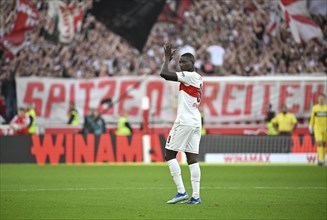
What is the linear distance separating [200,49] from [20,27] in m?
6.83

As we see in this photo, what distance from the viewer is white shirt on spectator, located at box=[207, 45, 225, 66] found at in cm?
3012

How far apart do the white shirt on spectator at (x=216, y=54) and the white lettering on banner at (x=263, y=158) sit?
4604mm

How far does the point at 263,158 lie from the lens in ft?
89.5

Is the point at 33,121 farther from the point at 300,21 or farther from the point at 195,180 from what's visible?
the point at 195,180

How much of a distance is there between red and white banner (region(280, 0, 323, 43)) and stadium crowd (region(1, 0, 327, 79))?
1.15 m

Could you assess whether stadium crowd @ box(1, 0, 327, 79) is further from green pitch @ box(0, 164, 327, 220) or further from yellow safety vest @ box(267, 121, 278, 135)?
green pitch @ box(0, 164, 327, 220)

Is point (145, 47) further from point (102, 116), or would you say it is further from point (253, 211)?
point (253, 211)

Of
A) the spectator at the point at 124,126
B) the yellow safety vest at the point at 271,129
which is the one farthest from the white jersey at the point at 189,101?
the yellow safety vest at the point at 271,129

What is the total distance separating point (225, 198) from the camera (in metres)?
14.1

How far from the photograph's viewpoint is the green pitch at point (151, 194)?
11578 millimetres

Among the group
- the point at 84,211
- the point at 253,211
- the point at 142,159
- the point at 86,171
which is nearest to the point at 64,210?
the point at 84,211

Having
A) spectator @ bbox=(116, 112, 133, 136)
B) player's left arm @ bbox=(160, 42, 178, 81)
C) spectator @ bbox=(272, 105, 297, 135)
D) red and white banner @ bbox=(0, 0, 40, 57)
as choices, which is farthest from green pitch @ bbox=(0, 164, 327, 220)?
red and white banner @ bbox=(0, 0, 40, 57)

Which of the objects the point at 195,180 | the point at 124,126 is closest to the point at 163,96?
the point at 124,126

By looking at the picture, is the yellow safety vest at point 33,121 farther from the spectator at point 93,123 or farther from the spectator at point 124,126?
the spectator at point 124,126
